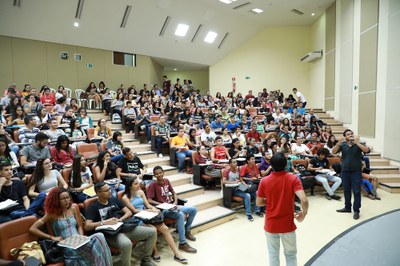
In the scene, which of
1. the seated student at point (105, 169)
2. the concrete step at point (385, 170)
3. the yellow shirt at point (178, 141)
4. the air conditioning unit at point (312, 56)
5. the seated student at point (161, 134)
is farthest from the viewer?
the air conditioning unit at point (312, 56)

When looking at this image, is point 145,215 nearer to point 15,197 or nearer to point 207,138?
point 15,197

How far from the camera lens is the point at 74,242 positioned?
9.33 feet

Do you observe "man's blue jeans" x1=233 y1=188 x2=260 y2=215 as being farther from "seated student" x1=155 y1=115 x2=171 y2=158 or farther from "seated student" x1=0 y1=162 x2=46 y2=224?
"seated student" x1=0 y1=162 x2=46 y2=224

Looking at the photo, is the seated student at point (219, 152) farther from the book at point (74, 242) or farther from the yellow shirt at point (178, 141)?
the book at point (74, 242)

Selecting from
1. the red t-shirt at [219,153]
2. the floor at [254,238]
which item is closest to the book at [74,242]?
the floor at [254,238]

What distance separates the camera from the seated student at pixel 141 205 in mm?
3656

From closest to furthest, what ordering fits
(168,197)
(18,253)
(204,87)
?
(18,253) → (168,197) → (204,87)

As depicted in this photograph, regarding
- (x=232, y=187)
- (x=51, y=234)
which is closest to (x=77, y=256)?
(x=51, y=234)

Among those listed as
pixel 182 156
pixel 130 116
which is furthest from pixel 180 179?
pixel 130 116

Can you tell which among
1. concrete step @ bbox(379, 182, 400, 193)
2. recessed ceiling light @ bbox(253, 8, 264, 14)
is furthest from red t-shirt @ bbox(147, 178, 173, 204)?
recessed ceiling light @ bbox(253, 8, 264, 14)

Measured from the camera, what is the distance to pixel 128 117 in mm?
8328

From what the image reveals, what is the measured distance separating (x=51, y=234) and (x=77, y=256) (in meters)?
0.49

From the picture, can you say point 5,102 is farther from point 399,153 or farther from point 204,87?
point 204,87

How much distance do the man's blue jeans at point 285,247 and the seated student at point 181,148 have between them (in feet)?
12.8
